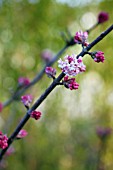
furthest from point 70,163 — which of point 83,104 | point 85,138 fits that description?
point 83,104

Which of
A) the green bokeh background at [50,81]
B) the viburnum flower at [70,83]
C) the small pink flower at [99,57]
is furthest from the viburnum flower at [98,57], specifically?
the green bokeh background at [50,81]

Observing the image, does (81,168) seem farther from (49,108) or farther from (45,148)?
(49,108)

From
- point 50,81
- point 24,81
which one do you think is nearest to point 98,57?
point 24,81

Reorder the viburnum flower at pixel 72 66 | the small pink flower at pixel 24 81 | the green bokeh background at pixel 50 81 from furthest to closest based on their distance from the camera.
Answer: the green bokeh background at pixel 50 81 < the small pink flower at pixel 24 81 < the viburnum flower at pixel 72 66

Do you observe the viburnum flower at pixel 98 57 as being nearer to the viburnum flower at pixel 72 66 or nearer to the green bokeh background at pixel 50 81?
the viburnum flower at pixel 72 66

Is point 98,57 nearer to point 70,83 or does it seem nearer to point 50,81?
point 70,83

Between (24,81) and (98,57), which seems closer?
(98,57)
